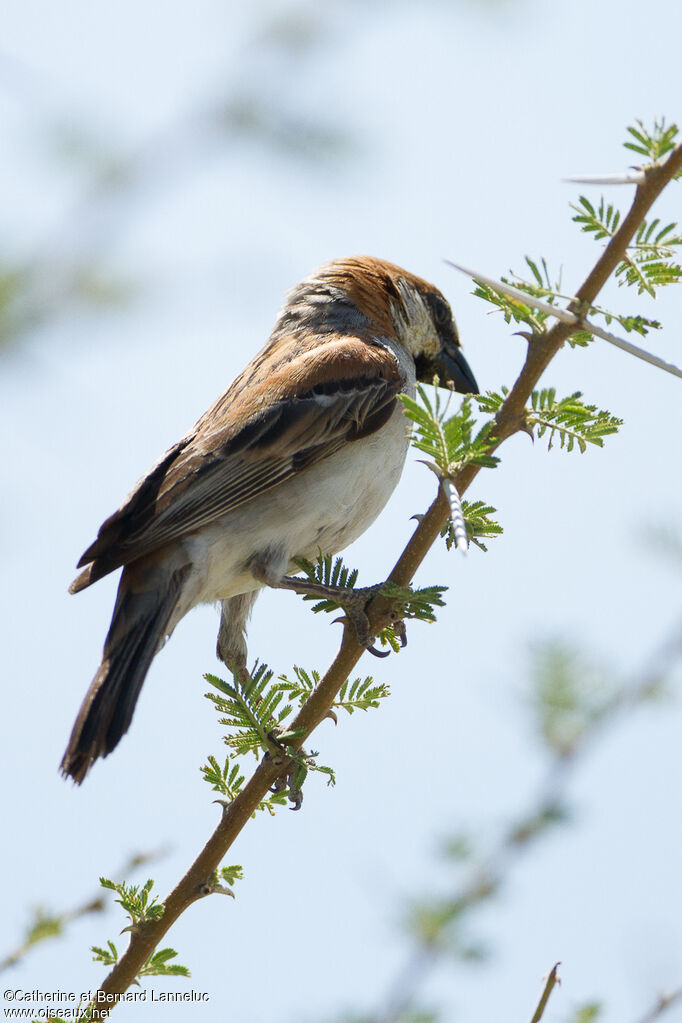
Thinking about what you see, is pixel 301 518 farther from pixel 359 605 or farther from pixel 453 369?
pixel 453 369

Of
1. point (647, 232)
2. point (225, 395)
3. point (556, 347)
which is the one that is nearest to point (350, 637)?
point (556, 347)

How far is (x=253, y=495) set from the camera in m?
4.61

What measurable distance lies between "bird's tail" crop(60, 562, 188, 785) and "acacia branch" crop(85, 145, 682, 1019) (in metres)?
0.75

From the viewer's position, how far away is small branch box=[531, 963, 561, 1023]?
2.01 metres

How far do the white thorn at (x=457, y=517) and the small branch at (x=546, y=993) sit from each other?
0.85 m

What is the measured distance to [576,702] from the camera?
2.90 m

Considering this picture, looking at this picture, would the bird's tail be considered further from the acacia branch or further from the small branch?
the small branch

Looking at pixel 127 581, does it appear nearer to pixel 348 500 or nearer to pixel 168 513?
pixel 168 513

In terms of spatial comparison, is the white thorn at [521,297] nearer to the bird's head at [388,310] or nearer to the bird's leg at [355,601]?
the bird's leg at [355,601]

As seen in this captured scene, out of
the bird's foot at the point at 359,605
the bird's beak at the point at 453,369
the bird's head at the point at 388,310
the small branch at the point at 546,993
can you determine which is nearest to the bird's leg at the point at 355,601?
the bird's foot at the point at 359,605

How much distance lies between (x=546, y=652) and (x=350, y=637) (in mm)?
579

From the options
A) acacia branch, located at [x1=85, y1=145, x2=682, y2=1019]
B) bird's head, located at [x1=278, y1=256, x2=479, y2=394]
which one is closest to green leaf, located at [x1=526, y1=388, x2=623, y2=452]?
acacia branch, located at [x1=85, y1=145, x2=682, y2=1019]

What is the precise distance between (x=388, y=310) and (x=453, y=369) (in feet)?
2.04

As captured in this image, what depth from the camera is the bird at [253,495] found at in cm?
434
